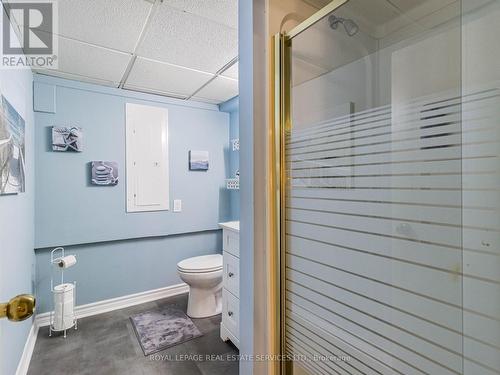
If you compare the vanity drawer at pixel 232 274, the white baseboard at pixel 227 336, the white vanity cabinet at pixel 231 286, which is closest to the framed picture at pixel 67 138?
the white vanity cabinet at pixel 231 286

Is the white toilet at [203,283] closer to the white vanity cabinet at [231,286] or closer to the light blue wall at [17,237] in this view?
the white vanity cabinet at [231,286]

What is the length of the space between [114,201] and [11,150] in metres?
Result: 1.21

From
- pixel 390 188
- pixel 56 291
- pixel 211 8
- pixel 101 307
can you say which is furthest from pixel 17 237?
pixel 390 188

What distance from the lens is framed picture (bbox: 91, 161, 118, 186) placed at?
8.14ft

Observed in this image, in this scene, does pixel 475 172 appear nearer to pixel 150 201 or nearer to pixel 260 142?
pixel 260 142

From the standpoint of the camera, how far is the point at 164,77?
7.77ft

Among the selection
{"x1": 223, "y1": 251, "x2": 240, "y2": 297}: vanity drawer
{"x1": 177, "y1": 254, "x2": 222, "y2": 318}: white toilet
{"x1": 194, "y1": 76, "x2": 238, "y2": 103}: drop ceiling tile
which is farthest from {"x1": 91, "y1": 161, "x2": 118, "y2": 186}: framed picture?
{"x1": 223, "y1": 251, "x2": 240, "y2": 297}: vanity drawer

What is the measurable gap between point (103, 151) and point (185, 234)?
125 centimetres

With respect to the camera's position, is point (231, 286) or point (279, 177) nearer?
point (279, 177)

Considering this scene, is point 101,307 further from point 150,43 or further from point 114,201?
point 150,43

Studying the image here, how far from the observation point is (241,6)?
1165 millimetres

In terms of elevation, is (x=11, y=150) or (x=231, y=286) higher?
(x=11, y=150)

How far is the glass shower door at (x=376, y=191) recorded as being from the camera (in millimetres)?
678

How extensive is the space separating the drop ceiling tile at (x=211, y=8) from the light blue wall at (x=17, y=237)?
102 cm
